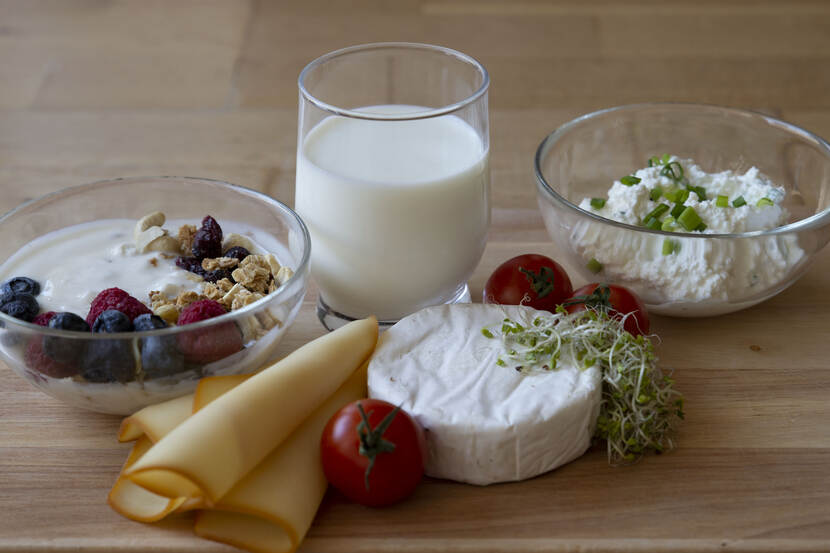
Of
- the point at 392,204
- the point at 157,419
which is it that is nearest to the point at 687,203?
the point at 392,204

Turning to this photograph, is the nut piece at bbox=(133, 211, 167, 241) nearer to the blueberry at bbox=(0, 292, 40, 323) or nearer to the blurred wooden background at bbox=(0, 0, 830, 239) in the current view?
the blueberry at bbox=(0, 292, 40, 323)

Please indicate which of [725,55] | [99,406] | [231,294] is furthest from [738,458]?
[725,55]

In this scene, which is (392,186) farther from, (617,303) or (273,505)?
(273,505)

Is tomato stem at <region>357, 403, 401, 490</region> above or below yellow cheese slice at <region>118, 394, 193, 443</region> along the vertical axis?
above

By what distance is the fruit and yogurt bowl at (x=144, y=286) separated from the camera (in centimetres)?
147

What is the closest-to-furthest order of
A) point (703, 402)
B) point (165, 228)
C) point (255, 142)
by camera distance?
point (703, 402) < point (165, 228) < point (255, 142)

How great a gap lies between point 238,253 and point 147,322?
302 millimetres

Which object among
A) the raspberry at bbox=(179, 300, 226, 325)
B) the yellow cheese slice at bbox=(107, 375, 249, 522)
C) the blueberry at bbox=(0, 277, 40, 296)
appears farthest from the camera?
the blueberry at bbox=(0, 277, 40, 296)

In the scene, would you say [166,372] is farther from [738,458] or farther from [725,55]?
[725,55]

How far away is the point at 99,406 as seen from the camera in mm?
1573

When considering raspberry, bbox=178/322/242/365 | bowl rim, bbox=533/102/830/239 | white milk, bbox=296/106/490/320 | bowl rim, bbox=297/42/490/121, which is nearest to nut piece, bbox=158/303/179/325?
raspberry, bbox=178/322/242/365

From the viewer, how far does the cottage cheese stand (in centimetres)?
175

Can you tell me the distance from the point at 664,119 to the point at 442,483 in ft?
3.72

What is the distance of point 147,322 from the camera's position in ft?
4.93
